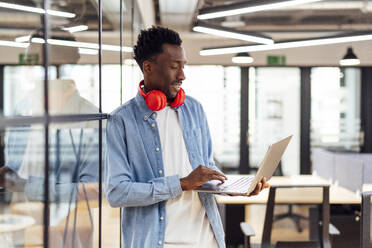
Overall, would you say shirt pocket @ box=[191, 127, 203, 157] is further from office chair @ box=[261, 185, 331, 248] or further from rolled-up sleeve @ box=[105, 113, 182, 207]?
office chair @ box=[261, 185, 331, 248]

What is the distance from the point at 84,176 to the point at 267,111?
587 centimetres

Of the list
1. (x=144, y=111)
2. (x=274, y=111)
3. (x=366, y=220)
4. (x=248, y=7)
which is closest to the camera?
(x=144, y=111)

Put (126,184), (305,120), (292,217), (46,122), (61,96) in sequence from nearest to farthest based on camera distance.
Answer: (46,122), (61,96), (126,184), (292,217), (305,120)

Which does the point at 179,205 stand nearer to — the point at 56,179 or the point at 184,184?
the point at 184,184

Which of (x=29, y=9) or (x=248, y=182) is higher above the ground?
(x=29, y=9)

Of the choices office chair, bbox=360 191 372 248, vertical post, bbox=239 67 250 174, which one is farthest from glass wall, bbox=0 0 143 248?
vertical post, bbox=239 67 250 174

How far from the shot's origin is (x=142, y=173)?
1244mm

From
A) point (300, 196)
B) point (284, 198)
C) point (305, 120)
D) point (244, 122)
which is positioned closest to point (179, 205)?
point (300, 196)

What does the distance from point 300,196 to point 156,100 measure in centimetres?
131

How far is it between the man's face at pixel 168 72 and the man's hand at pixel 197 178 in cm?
25

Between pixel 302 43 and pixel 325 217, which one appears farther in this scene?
pixel 302 43

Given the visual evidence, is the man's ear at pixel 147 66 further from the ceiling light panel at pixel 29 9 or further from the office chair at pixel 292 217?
the office chair at pixel 292 217

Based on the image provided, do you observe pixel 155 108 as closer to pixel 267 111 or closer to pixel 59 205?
Answer: pixel 59 205

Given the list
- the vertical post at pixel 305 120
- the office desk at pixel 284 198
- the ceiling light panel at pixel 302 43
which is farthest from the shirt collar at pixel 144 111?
the vertical post at pixel 305 120
